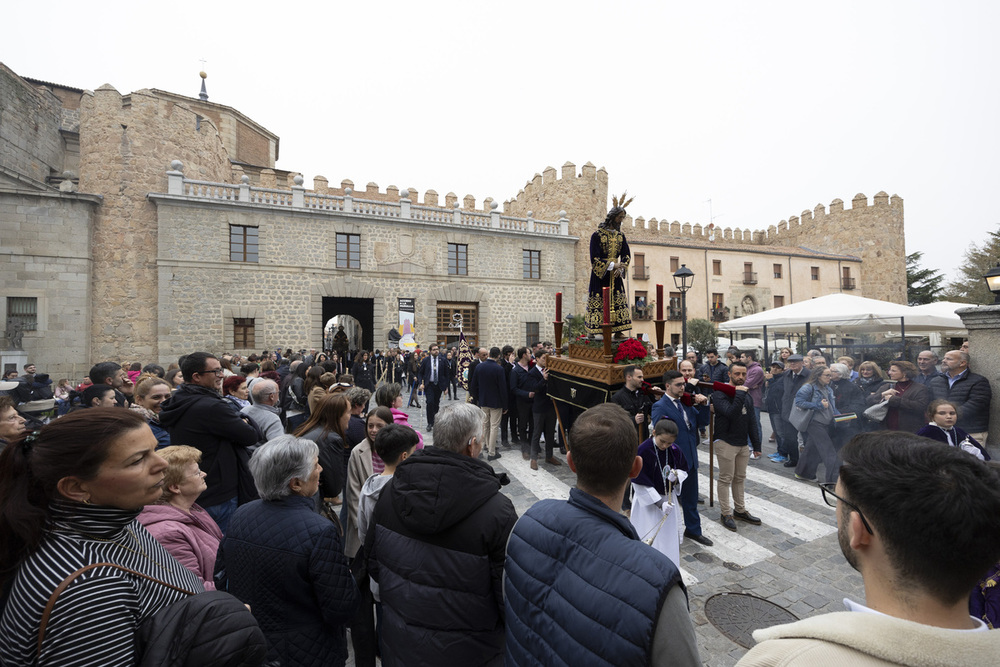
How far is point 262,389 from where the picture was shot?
4242mm

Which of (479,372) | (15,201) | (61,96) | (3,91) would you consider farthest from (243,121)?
(479,372)

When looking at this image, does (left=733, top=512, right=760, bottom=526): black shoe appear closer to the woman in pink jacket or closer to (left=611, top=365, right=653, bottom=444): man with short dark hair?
(left=611, top=365, right=653, bottom=444): man with short dark hair

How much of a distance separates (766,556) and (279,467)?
4811mm

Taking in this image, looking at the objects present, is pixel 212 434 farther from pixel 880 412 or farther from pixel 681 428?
pixel 880 412

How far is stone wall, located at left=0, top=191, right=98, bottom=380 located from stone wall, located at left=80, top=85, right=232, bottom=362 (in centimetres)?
42

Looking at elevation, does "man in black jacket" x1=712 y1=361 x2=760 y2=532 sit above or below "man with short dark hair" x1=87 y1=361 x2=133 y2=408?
below

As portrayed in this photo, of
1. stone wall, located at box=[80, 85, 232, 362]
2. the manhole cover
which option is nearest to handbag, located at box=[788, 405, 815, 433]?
the manhole cover

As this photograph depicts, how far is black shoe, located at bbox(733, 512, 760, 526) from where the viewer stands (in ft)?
17.1

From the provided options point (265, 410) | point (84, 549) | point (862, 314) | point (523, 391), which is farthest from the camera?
point (862, 314)

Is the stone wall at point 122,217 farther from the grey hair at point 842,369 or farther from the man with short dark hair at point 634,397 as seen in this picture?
the grey hair at point 842,369

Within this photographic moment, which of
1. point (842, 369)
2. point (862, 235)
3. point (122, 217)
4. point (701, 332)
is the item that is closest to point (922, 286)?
point (862, 235)

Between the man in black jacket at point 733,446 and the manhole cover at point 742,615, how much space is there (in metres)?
1.56

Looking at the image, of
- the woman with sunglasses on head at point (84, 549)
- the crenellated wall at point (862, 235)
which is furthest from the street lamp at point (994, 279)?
the crenellated wall at point (862, 235)

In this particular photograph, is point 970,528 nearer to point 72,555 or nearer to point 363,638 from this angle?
point 72,555
